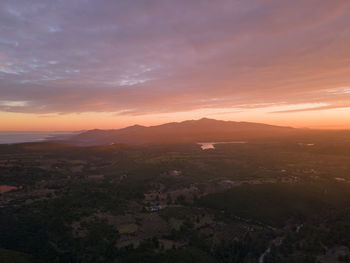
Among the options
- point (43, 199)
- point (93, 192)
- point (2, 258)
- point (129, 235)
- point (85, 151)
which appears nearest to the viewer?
point (2, 258)

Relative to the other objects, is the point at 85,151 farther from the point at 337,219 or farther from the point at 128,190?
the point at 337,219

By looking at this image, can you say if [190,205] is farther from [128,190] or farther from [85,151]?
[85,151]

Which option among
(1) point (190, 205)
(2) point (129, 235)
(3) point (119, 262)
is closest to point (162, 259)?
(3) point (119, 262)

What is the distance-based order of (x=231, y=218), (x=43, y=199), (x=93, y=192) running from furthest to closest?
(x=93, y=192) < (x=43, y=199) < (x=231, y=218)

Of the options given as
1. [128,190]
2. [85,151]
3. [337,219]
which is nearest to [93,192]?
[128,190]

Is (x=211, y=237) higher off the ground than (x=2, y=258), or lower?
lower

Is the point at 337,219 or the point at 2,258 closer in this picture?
the point at 2,258
